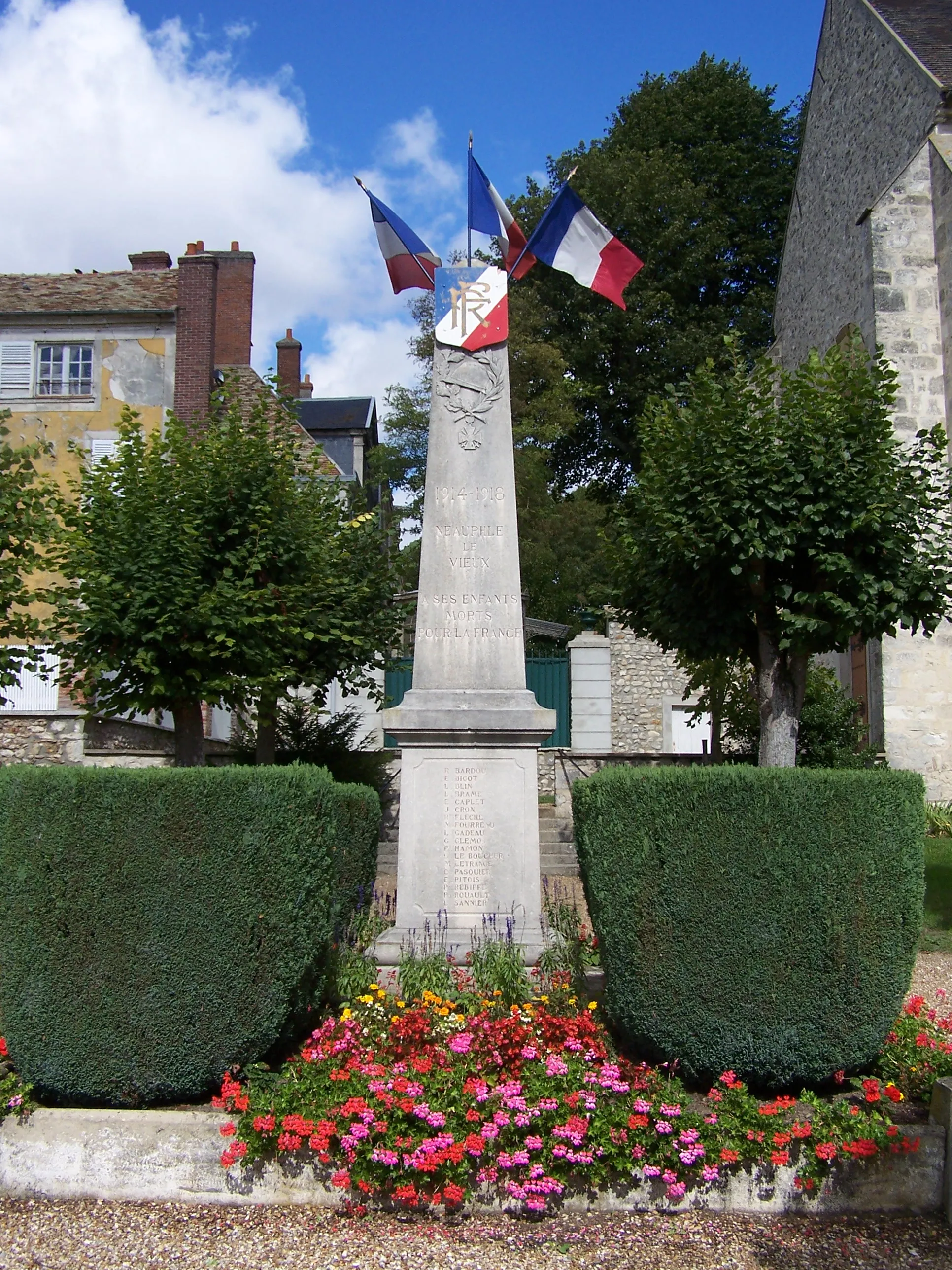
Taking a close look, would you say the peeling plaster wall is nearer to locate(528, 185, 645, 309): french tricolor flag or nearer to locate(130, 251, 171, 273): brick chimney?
locate(130, 251, 171, 273): brick chimney

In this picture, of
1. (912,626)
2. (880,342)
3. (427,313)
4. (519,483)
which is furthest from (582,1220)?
(427,313)

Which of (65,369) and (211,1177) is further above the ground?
Result: (65,369)

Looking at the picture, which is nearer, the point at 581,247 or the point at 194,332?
the point at 581,247

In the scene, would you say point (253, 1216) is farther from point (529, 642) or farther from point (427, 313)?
point (427, 313)

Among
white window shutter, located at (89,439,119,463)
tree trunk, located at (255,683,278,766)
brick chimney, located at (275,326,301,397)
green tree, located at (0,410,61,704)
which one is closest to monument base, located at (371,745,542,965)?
green tree, located at (0,410,61,704)

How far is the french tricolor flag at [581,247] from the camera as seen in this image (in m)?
7.66

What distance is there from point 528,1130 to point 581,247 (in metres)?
5.98

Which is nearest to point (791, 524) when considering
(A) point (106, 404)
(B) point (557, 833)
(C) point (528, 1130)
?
(B) point (557, 833)

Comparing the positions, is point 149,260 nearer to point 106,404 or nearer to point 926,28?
point 106,404

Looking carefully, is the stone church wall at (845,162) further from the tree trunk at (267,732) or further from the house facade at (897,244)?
the tree trunk at (267,732)

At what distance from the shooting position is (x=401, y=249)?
306 inches

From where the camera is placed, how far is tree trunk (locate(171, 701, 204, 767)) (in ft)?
36.6

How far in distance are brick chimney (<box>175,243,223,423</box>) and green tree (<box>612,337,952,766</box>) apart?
1192cm

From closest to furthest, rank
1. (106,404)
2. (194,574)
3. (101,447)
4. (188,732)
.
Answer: (194,574) → (188,732) → (101,447) → (106,404)
